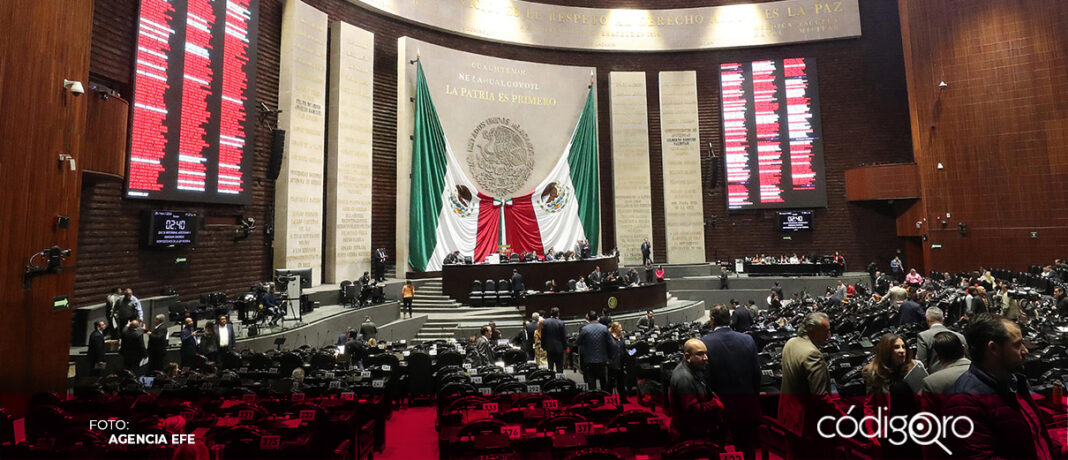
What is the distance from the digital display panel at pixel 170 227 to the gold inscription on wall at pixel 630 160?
1556 centimetres

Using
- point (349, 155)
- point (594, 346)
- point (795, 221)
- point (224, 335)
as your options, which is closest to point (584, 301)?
point (594, 346)

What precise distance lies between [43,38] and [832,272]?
22598mm

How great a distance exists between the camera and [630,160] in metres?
22.7

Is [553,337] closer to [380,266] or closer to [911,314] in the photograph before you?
[911,314]

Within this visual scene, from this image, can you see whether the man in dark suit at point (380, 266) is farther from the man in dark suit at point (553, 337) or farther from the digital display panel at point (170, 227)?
the man in dark suit at point (553, 337)

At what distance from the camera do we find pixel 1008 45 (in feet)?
53.4

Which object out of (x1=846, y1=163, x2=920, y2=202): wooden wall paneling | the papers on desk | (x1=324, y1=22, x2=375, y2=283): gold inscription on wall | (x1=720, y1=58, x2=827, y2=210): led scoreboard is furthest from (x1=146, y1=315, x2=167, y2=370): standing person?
(x1=846, y1=163, x2=920, y2=202): wooden wall paneling

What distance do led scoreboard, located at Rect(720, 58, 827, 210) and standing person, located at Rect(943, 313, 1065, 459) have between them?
70.8 ft

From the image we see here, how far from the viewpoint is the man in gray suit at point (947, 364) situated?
7.86 ft

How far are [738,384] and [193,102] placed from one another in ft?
43.2

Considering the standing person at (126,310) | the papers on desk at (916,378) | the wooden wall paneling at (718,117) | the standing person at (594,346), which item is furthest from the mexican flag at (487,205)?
the papers on desk at (916,378)

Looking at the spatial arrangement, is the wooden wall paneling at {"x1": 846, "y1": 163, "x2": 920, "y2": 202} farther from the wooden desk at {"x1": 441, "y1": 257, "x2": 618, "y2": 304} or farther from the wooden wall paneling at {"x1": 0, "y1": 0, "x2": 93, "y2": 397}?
the wooden wall paneling at {"x1": 0, "y1": 0, "x2": 93, "y2": 397}

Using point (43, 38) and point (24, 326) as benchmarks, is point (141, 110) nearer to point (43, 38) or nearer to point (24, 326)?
point (43, 38)

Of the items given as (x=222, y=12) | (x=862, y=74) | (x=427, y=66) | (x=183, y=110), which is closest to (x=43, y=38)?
(x=183, y=110)
